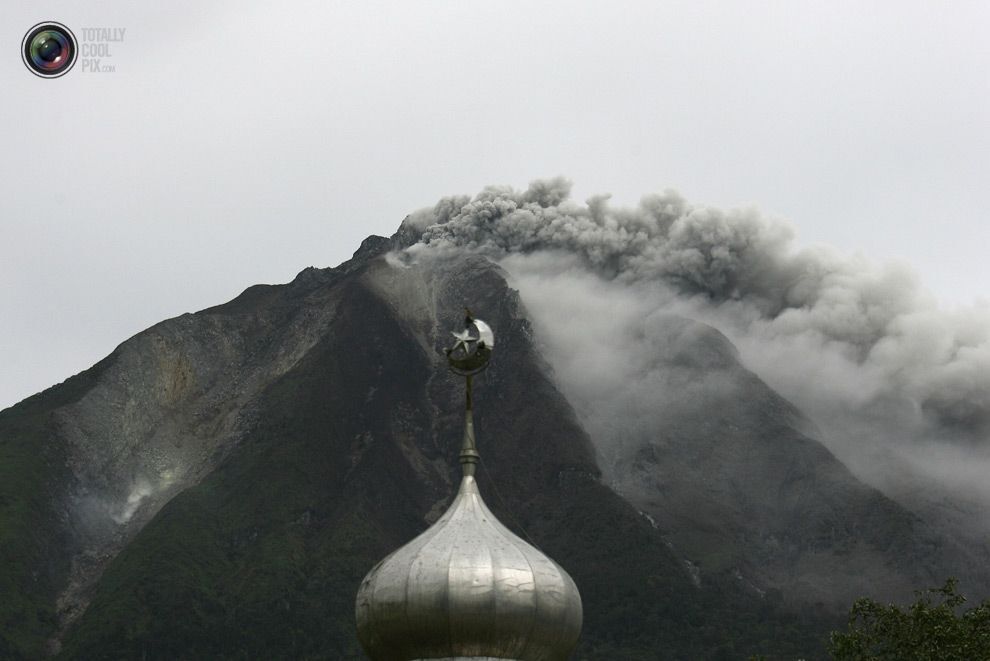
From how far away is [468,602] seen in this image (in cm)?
2431

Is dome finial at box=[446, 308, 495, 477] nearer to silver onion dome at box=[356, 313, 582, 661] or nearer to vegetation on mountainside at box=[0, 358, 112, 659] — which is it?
silver onion dome at box=[356, 313, 582, 661]

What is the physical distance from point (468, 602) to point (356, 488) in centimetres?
12676

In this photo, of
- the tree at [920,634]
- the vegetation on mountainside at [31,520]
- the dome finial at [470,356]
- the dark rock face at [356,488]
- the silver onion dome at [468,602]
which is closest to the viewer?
the silver onion dome at [468,602]

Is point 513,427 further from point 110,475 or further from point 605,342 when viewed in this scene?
point 110,475

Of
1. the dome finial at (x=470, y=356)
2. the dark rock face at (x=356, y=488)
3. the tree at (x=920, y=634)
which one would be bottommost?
the dark rock face at (x=356, y=488)

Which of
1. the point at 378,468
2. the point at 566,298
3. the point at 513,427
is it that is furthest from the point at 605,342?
the point at 378,468

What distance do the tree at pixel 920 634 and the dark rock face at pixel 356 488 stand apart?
8120 centimetres

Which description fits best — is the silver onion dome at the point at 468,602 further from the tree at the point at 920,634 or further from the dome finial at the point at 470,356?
the tree at the point at 920,634

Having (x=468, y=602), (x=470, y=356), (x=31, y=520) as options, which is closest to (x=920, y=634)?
(x=470, y=356)

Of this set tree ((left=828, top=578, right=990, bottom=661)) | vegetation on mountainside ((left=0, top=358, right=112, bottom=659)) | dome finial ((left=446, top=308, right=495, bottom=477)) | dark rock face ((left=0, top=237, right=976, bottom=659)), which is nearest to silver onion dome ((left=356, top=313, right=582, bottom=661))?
dome finial ((left=446, top=308, right=495, bottom=477))

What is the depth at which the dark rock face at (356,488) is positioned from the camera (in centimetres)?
12738

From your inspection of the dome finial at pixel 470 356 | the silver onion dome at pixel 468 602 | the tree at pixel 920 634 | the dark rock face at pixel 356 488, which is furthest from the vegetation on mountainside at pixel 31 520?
the silver onion dome at pixel 468 602

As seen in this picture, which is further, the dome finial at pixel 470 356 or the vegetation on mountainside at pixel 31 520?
the vegetation on mountainside at pixel 31 520

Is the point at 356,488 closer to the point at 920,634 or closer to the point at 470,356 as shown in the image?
the point at 920,634
